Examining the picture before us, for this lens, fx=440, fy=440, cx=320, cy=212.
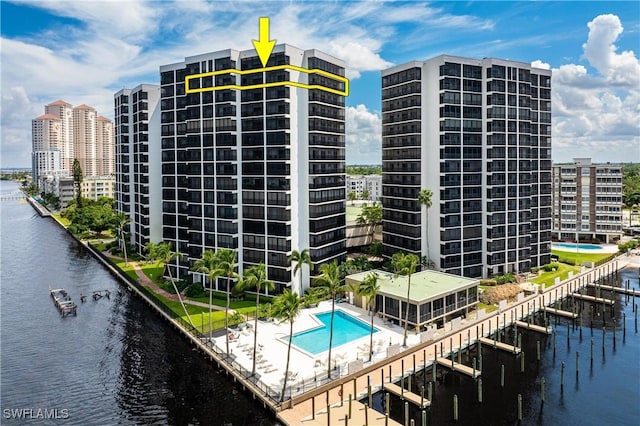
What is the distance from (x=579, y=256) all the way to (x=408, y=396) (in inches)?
3253

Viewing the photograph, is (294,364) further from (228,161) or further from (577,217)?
(577,217)

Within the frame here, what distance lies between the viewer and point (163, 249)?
7481 cm

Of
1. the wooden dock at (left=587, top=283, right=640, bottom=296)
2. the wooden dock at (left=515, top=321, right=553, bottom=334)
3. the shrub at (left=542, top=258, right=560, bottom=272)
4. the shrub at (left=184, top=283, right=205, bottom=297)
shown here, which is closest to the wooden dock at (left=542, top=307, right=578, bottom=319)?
the wooden dock at (left=515, top=321, right=553, bottom=334)

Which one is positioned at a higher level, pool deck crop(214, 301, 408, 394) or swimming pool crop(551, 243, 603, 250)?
swimming pool crop(551, 243, 603, 250)

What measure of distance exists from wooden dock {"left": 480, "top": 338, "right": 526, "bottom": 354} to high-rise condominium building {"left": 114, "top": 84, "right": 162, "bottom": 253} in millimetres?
75735

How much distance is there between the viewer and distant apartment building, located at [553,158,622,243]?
408 feet

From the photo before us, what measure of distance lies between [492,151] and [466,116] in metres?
8.63

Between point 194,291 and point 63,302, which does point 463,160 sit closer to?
point 194,291

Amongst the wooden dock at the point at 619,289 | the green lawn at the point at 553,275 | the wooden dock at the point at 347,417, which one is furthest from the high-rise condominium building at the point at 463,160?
the wooden dock at the point at 347,417

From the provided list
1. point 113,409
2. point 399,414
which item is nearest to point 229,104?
point 113,409

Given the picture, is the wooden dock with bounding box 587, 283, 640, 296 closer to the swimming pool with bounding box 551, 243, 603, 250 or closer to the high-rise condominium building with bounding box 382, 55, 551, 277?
the high-rise condominium building with bounding box 382, 55, 551, 277

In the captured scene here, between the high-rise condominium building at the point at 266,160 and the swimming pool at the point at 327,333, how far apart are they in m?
11.4

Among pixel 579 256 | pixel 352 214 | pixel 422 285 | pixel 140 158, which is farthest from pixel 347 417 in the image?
pixel 579 256

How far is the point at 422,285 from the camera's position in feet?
224
